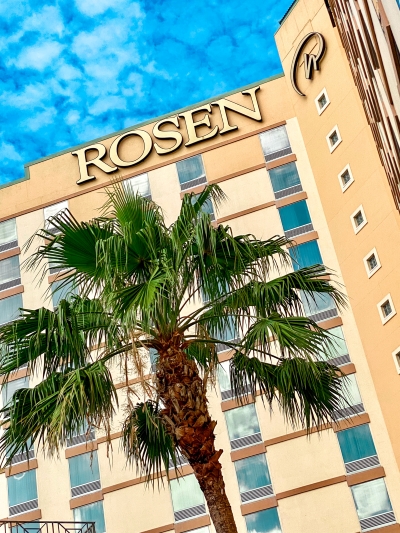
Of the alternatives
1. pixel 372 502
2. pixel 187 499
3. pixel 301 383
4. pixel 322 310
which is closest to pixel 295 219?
pixel 322 310

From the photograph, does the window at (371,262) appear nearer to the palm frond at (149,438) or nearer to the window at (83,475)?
the window at (83,475)

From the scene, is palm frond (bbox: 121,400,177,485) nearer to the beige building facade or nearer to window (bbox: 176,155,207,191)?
the beige building facade

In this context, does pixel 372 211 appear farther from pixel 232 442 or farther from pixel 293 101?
pixel 232 442

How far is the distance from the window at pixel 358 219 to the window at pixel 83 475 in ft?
41.8

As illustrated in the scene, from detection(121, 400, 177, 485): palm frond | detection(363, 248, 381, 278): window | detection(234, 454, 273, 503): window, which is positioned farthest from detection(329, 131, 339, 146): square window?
detection(121, 400, 177, 485): palm frond

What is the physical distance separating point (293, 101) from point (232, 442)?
14.6 meters

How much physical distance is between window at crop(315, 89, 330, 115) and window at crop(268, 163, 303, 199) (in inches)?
96.8

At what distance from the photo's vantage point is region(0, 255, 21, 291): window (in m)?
33.3

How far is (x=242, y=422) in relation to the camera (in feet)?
92.9

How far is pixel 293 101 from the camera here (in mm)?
33312

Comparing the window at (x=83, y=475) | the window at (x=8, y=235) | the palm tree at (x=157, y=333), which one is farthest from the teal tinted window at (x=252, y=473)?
the window at (x=8, y=235)

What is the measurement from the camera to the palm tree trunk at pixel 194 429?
13625 mm

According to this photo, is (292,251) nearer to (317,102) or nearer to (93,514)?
(317,102)

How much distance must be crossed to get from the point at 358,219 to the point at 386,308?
382 centimetres
